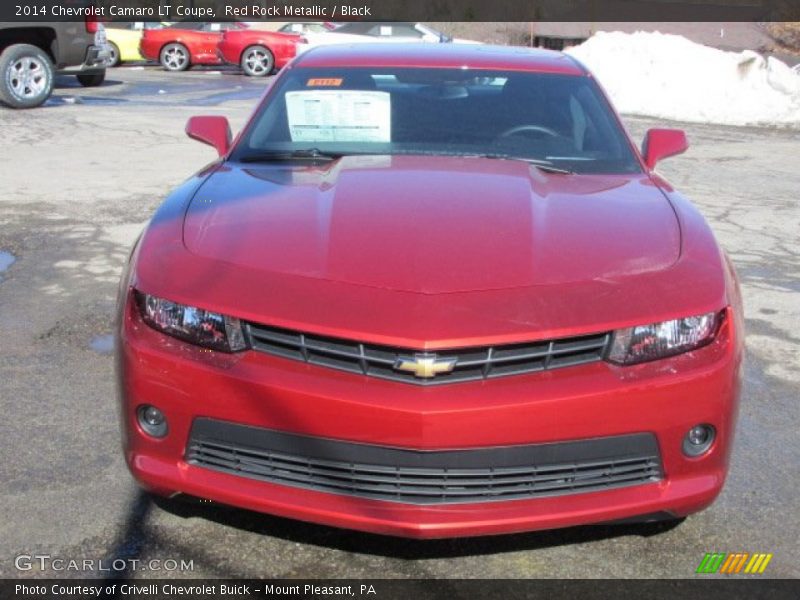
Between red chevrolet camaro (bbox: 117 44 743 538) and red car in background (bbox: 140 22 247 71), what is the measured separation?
20987 mm

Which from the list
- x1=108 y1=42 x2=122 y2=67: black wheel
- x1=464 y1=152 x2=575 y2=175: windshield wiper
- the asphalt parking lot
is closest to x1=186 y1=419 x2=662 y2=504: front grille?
the asphalt parking lot

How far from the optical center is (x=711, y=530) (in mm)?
3494

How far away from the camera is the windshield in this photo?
14.4 feet

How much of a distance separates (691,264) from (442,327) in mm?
883

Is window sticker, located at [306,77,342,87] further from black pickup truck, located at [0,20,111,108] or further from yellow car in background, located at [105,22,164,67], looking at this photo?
yellow car in background, located at [105,22,164,67]

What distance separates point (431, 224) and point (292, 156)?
106 cm

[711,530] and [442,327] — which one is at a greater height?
[442,327]

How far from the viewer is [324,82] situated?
4.73 m

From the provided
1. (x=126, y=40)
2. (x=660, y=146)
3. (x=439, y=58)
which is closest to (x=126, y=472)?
(x=439, y=58)

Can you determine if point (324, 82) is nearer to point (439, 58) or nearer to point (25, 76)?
point (439, 58)

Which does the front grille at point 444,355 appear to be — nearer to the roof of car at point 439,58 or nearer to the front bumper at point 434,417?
the front bumper at point 434,417

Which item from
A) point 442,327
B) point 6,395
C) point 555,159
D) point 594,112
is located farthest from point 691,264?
point 6,395

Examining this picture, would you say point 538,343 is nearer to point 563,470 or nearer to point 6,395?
point 563,470

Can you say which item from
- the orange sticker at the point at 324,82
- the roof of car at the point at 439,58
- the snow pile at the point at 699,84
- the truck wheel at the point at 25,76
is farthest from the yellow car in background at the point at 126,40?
the orange sticker at the point at 324,82
